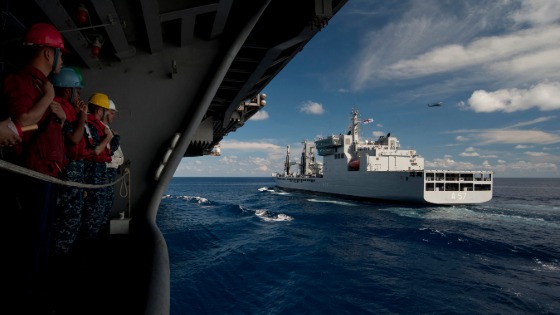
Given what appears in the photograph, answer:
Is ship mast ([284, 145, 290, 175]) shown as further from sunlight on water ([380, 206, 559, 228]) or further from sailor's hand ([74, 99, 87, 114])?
sailor's hand ([74, 99, 87, 114])

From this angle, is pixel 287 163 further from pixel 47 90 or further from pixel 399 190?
pixel 47 90

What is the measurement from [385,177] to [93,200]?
35884 mm

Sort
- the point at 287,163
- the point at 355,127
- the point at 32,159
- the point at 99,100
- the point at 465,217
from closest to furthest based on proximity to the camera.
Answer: the point at 32,159 → the point at 99,100 → the point at 465,217 → the point at 355,127 → the point at 287,163

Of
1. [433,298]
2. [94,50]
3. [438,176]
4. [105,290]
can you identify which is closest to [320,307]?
[433,298]

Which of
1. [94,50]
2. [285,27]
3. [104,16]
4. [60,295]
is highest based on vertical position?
[285,27]

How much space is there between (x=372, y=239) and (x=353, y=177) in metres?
23.5

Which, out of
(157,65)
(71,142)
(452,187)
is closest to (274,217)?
(157,65)

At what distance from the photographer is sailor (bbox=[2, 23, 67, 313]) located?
5.74 ft

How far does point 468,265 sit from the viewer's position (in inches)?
542

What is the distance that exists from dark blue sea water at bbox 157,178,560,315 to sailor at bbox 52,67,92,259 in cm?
658

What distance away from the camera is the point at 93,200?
3.56 metres

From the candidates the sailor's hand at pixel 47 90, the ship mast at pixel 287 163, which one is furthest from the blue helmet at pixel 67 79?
the ship mast at pixel 287 163

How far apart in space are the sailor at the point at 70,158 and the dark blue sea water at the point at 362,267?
658cm

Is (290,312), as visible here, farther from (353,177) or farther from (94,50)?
(353,177)
